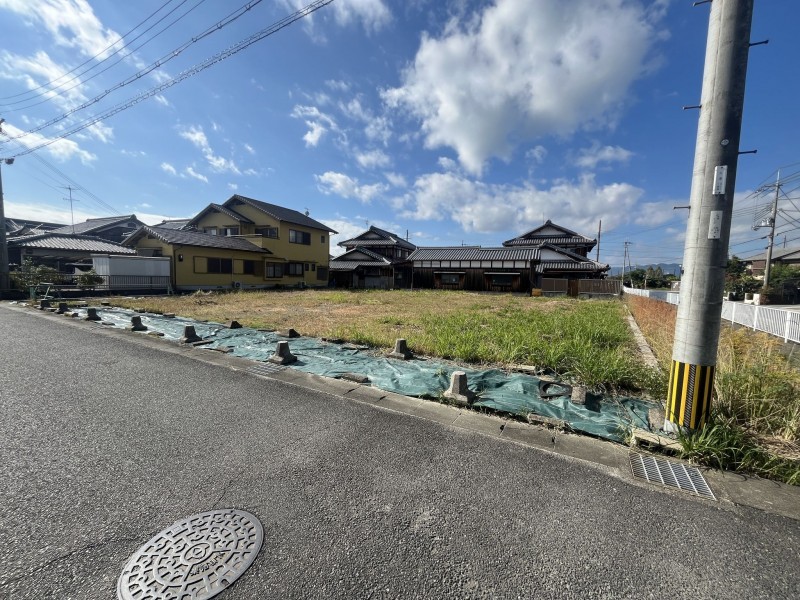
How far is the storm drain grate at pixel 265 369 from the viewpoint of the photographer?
4.77 m

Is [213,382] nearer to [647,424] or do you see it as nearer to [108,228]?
[647,424]

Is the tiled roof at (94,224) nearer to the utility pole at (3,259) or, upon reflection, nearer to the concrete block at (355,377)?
the utility pole at (3,259)

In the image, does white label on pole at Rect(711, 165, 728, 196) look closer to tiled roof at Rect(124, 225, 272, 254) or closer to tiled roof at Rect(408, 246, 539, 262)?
tiled roof at Rect(124, 225, 272, 254)

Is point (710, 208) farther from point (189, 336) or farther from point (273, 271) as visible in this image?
point (273, 271)

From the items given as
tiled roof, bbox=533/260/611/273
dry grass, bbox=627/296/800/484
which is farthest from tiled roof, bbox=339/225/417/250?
dry grass, bbox=627/296/800/484

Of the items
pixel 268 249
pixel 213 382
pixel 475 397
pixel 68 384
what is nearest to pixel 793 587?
pixel 475 397

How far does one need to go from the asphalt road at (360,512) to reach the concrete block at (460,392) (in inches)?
24.0

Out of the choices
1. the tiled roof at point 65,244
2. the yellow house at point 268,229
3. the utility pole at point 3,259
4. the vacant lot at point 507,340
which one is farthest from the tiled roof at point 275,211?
the vacant lot at point 507,340

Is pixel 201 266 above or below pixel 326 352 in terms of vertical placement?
above

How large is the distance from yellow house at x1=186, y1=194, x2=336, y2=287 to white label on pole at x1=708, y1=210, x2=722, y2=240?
24.3 metres

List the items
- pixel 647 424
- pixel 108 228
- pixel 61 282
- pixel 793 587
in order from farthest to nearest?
pixel 108 228 < pixel 61 282 < pixel 647 424 < pixel 793 587

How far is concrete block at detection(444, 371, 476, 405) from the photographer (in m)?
3.79

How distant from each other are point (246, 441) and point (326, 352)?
3.06 meters

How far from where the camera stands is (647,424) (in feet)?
10.9
